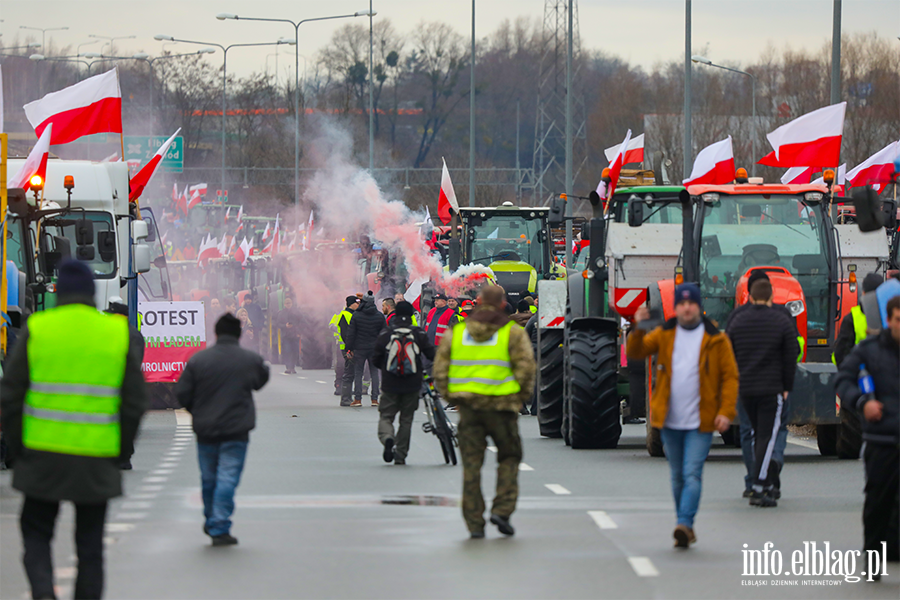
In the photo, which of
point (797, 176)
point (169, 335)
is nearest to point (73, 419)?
point (169, 335)

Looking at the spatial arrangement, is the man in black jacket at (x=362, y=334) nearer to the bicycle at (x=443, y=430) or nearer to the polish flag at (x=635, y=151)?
the polish flag at (x=635, y=151)

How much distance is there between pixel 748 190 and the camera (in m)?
16.8

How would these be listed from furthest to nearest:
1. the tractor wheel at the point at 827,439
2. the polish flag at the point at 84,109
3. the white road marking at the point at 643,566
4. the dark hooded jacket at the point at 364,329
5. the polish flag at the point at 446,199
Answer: the polish flag at the point at 446,199, the dark hooded jacket at the point at 364,329, the polish flag at the point at 84,109, the tractor wheel at the point at 827,439, the white road marking at the point at 643,566

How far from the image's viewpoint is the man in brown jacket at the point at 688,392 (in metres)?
10.3

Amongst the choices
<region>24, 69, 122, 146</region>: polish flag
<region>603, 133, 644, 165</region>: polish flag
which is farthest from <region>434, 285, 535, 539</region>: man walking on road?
<region>24, 69, 122, 146</region>: polish flag

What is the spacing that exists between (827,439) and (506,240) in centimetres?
1402

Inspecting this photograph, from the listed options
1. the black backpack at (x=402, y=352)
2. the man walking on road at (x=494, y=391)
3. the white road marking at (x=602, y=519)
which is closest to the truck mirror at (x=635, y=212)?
the black backpack at (x=402, y=352)

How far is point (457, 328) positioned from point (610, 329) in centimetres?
638

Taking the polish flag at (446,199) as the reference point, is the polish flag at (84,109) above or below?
above

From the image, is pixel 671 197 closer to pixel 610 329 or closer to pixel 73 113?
pixel 610 329

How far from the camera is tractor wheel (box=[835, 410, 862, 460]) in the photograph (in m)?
15.9

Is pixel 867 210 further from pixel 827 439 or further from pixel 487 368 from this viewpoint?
Result: pixel 827 439

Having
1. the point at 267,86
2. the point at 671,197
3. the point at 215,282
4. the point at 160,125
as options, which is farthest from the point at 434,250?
the point at 267,86

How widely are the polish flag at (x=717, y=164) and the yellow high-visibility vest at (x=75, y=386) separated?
1592 centimetres
